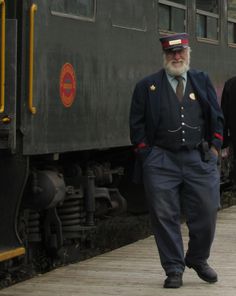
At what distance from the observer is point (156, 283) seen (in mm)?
7391

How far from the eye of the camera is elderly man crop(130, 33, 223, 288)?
23.0ft

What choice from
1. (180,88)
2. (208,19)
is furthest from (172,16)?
(180,88)

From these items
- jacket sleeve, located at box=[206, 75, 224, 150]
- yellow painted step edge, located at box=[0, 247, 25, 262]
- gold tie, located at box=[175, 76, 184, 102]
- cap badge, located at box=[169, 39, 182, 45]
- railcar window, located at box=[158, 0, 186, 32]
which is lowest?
yellow painted step edge, located at box=[0, 247, 25, 262]

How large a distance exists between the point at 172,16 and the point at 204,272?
13.1 ft

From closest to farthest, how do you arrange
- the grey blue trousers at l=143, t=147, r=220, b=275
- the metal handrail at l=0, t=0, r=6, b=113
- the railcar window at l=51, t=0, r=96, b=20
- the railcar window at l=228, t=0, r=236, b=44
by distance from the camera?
1. the metal handrail at l=0, t=0, r=6, b=113
2. the grey blue trousers at l=143, t=147, r=220, b=275
3. the railcar window at l=51, t=0, r=96, b=20
4. the railcar window at l=228, t=0, r=236, b=44

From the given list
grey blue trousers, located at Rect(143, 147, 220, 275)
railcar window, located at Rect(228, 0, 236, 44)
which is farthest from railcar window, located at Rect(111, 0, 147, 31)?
railcar window, located at Rect(228, 0, 236, 44)

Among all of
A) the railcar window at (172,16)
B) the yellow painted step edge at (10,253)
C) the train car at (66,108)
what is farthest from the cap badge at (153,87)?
the railcar window at (172,16)

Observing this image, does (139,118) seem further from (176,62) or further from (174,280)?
(174,280)

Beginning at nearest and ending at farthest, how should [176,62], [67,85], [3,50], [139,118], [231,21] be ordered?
[3,50] → [176,62] → [139,118] → [67,85] → [231,21]

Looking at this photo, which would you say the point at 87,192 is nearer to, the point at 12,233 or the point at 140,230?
the point at 12,233

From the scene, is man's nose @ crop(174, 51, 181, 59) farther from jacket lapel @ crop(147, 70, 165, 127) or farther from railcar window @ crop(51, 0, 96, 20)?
railcar window @ crop(51, 0, 96, 20)

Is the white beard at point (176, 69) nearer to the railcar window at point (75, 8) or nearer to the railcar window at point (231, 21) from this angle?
the railcar window at point (75, 8)

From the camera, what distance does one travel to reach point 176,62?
7012 millimetres

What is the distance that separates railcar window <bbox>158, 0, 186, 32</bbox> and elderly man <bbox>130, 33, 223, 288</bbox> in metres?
3.07
